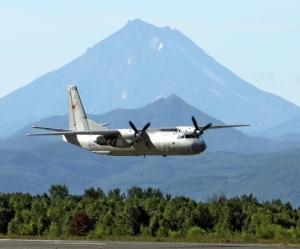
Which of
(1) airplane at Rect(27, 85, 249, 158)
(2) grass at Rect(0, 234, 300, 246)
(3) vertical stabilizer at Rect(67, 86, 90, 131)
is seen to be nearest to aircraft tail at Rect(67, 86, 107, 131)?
(3) vertical stabilizer at Rect(67, 86, 90, 131)

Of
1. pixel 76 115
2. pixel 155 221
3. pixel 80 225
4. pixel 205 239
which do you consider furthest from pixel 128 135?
pixel 80 225

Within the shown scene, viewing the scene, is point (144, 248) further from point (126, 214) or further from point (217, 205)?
point (217, 205)

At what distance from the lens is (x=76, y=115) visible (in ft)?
356

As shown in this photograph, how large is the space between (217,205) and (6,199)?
34.4 meters

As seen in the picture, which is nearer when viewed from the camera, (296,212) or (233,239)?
(233,239)

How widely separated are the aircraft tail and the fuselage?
571 cm

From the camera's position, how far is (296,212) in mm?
123250

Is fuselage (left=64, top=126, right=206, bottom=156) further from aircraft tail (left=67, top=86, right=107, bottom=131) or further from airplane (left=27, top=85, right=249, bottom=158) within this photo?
aircraft tail (left=67, top=86, right=107, bottom=131)

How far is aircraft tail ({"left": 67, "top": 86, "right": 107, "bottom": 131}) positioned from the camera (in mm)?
107188

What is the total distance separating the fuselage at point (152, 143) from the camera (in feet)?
298

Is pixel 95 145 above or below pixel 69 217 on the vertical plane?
above

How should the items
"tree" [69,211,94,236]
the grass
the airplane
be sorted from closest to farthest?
the airplane → the grass → "tree" [69,211,94,236]

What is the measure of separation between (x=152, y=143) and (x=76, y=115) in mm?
17727

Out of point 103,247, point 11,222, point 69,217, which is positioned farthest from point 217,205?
point 103,247
